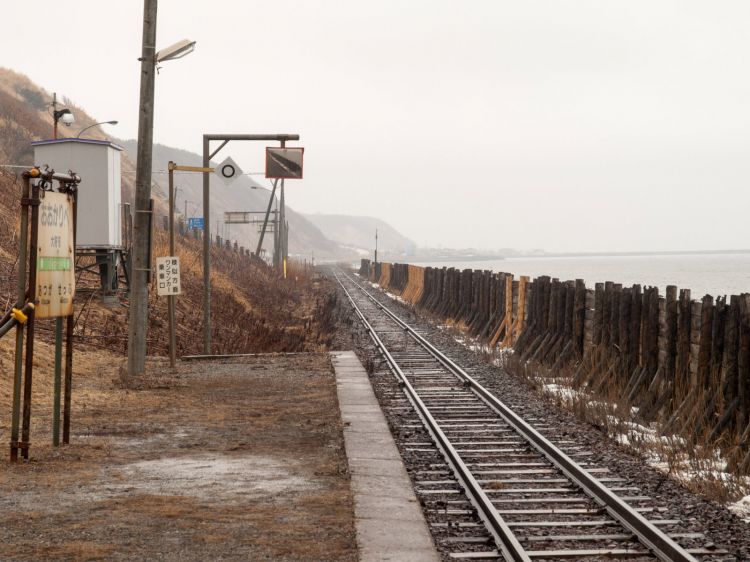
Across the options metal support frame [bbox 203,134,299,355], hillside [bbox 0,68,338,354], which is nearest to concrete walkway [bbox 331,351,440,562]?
hillside [bbox 0,68,338,354]

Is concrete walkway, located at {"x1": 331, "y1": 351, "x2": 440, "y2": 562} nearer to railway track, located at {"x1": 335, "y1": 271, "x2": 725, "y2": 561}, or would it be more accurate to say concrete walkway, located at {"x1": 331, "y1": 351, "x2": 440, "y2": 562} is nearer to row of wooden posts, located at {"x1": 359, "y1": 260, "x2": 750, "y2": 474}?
railway track, located at {"x1": 335, "y1": 271, "x2": 725, "y2": 561}

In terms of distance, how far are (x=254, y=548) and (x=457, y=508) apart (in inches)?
73.5

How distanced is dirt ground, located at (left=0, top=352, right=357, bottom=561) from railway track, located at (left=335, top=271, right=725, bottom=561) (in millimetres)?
808

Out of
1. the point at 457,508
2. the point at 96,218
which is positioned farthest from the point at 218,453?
the point at 96,218

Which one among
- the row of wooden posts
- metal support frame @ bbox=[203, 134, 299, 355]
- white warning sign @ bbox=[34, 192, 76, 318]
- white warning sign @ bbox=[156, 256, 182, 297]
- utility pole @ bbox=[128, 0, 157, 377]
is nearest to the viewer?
white warning sign @ bbox=[34, 192, 76, 318]

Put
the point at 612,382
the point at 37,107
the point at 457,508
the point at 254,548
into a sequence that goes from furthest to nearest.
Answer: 1. the point at 37,107
2. the point at 612,382
3. the point at 457,508
4. the point at 254,548

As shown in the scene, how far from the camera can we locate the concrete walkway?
6.15 metres

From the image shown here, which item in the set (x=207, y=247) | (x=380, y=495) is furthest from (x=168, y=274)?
(x=380, y=495)

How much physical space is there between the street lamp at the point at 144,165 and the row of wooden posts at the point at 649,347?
646cm

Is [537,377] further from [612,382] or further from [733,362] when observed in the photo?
[733,362]

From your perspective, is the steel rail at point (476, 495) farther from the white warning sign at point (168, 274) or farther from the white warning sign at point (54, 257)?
the white warning sign at point (168, 274)

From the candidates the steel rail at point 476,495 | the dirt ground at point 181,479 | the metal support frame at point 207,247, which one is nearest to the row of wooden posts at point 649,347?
the steel rail at point 476,495

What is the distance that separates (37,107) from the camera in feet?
283

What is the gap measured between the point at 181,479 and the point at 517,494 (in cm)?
283
